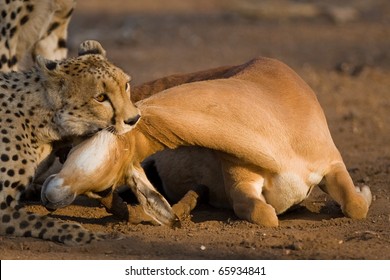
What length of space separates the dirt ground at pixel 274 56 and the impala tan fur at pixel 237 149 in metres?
0.15

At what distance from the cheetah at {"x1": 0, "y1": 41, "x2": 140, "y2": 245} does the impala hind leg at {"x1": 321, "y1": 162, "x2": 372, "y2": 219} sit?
1.33 meters

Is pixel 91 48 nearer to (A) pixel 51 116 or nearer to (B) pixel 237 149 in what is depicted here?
(A) pixel 51 116

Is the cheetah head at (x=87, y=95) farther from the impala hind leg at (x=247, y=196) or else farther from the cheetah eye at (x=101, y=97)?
the impala hind leg at (x=247, y=196)

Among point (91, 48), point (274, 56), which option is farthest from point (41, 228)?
point (274, 56)

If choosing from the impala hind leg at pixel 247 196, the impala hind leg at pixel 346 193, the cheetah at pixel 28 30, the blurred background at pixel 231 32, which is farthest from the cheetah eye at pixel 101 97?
the blurred background at pixel 231 32

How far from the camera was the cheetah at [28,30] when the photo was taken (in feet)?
27.4

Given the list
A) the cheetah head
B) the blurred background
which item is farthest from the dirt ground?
the cheetah head

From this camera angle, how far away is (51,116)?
605cm

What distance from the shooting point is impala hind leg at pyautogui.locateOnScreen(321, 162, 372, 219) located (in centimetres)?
611

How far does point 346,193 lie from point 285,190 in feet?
1.19

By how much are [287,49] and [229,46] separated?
867 mm

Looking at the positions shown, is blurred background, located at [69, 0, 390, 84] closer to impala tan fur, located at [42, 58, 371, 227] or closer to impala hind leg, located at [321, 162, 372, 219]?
impala tan fur, located at [42, 58, 371, 227]

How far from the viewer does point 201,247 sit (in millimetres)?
5523

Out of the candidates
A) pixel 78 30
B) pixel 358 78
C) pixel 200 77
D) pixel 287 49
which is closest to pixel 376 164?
pixel 200 77
